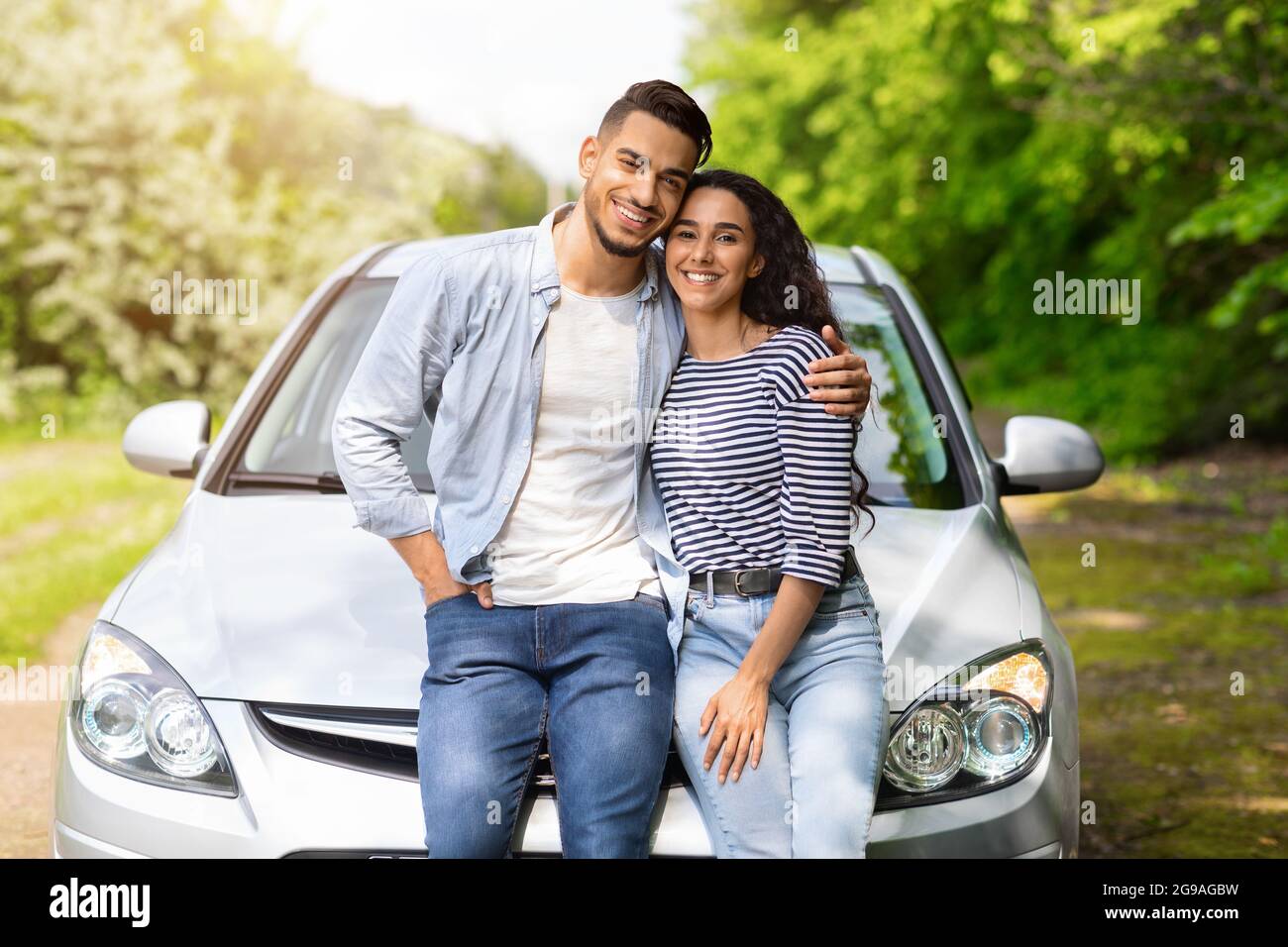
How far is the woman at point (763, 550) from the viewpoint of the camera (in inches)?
Result: 95.6

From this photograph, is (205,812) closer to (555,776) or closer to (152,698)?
(152,698)

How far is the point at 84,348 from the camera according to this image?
1593 centimetres

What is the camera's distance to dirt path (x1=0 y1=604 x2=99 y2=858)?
4223 mm

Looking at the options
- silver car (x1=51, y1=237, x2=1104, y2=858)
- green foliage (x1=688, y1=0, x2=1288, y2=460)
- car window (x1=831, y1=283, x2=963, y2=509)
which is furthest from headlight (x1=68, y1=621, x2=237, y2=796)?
green foliage (x1=688, y1=0, x2=1288, y2=460)

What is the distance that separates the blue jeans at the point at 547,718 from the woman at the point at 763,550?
0.30ft

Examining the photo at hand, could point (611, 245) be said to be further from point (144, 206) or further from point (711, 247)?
point (144, 206)

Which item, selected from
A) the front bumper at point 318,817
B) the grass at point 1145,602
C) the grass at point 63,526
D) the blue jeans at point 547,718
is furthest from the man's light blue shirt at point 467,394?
the grass at point 63,526

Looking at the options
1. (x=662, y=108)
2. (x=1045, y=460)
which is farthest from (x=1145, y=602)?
(x=662, y=108)

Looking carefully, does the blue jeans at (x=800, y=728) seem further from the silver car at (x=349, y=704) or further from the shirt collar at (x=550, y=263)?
the shirt collar at (x=550, y=263)

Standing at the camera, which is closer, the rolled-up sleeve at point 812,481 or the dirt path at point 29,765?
the rolled-up sleeve at point 812,481

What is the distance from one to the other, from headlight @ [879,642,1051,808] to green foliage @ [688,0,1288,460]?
3.41 meters
